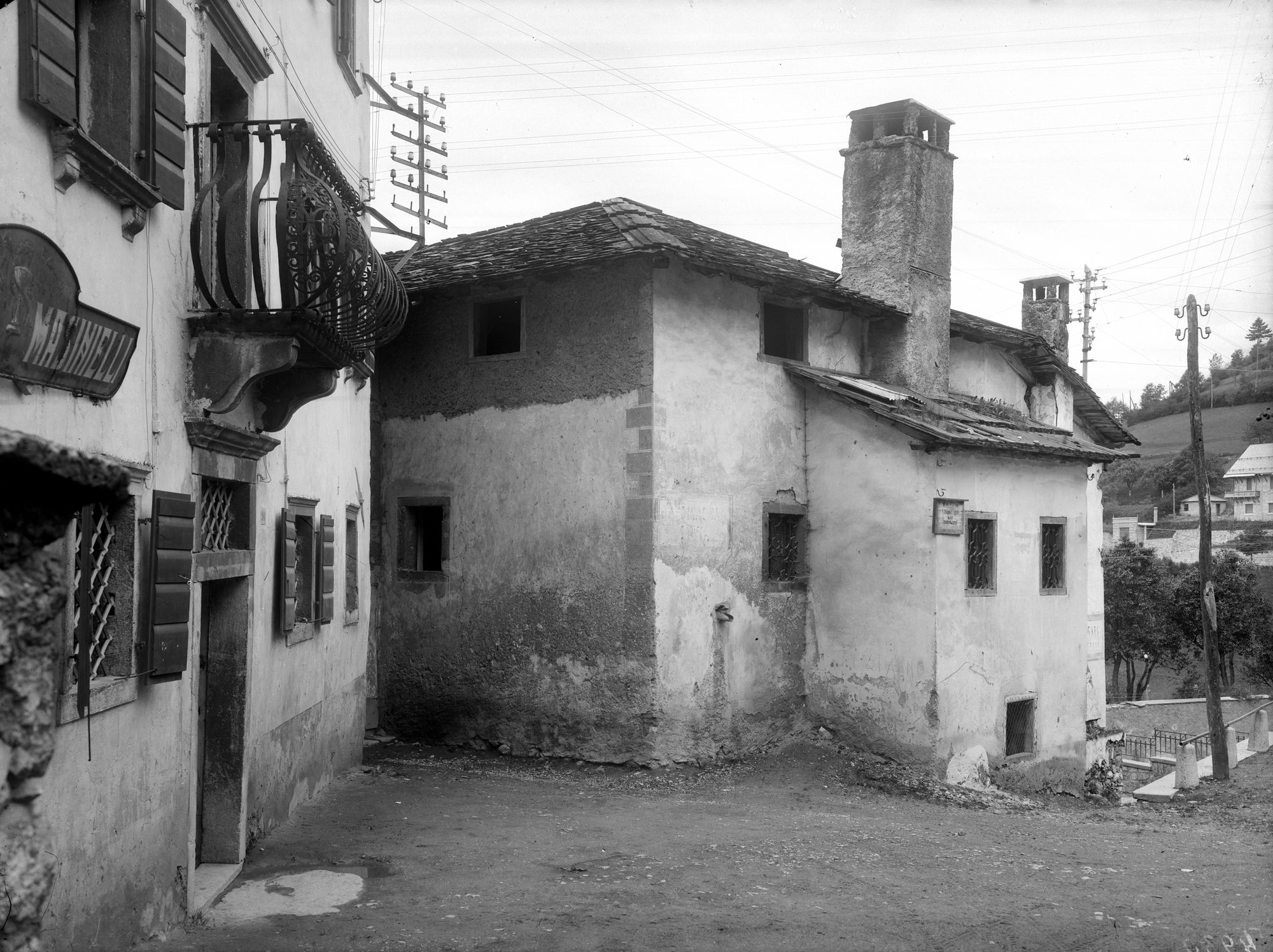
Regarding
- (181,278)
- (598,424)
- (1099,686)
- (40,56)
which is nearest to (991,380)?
(1099,686)

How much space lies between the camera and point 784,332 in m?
14.5

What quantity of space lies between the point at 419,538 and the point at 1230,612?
108 ft

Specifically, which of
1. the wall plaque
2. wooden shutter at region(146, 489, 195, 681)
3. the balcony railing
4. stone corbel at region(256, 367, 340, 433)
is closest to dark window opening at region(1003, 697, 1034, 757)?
the wall plaque

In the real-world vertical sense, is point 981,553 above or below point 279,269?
below

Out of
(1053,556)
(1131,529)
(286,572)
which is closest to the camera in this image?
(286,572)

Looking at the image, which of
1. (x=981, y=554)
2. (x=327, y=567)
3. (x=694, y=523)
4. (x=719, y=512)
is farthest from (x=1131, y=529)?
(x=327, y=567)

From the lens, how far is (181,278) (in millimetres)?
6227

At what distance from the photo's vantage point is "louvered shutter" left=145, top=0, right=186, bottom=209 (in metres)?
5.45

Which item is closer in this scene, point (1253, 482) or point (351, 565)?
point (351, 565)

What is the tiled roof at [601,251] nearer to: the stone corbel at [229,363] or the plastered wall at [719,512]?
the plastered wall at [719,512]

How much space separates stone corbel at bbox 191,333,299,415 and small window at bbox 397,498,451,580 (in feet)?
26.3

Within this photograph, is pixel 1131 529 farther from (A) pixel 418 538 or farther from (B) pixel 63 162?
(B) pixel 63 162

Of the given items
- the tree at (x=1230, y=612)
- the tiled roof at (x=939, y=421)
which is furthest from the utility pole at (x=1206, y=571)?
the tree at (x=1230, y=612)

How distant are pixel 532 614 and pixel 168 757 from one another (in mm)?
7342
